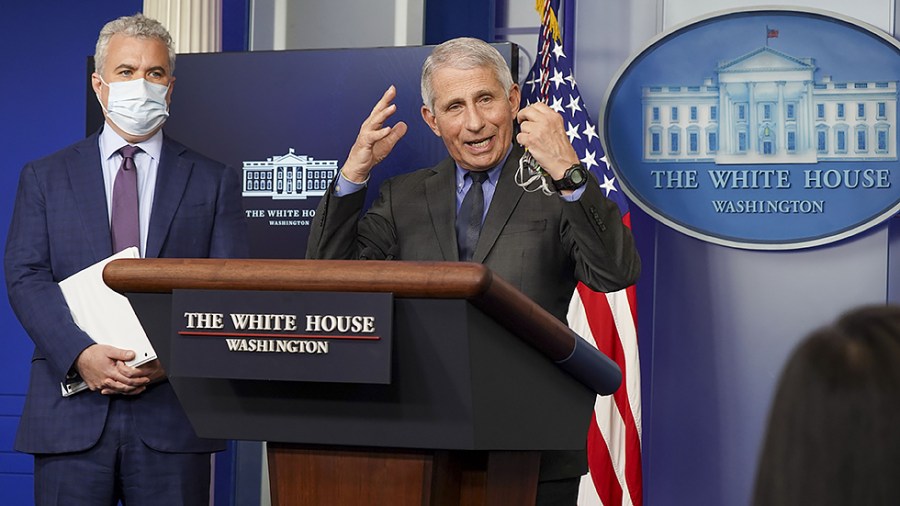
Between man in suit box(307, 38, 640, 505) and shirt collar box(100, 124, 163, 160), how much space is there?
72 cm

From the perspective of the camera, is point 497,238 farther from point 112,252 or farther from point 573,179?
point 112,252

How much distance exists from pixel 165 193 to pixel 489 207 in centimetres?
90

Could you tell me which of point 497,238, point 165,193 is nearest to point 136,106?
point 165,193

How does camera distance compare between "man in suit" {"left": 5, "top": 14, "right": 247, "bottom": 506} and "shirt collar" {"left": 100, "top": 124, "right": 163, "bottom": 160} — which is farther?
"shirt collar" {"left": 100, "top": 124, "right": 163, "bottom": 160}

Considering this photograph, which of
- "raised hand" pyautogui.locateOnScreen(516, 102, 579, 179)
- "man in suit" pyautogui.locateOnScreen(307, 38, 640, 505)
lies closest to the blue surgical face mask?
"man in suit" pyautogui.locateOnScreen(307, 38, 640, 505)

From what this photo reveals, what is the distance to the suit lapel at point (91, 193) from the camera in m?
2.60

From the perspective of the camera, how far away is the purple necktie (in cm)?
265

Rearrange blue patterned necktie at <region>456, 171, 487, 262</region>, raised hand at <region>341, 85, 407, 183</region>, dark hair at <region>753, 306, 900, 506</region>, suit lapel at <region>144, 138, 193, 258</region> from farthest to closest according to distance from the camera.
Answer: suit lapel at <region>144, 138, 193, 258</region> → blue patterned necktie at <region>456, 171, 487, 262</region> → raised hand at <region>341, 85, 407, 183</region> → dark hair at <region>753, 306, 900, 506</region>

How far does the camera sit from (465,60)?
233 centimetres

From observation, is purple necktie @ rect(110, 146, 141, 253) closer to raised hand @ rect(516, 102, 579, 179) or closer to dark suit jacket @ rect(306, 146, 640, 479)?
dark suit jacket @ rect(306, 146, 640, 479)

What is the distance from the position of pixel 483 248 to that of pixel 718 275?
189 centimetres

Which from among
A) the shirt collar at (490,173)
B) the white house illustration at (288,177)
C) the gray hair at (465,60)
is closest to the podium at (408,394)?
the shirt collar at (490,173)

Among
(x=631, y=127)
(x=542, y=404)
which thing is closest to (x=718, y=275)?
(x=631, y=127)

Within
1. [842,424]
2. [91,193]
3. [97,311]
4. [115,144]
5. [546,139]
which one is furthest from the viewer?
[115,144]
